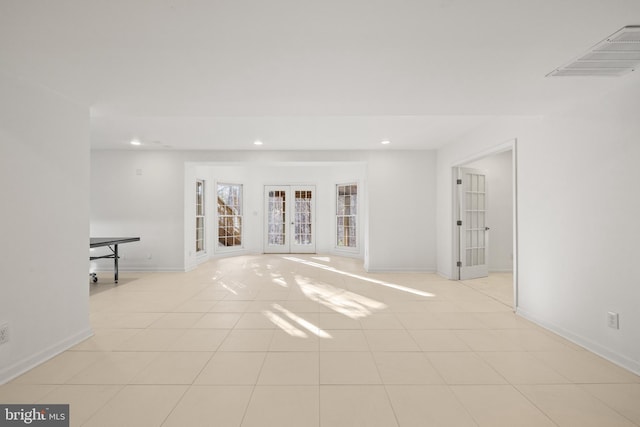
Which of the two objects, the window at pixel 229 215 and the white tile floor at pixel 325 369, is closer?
the white tile floor at pixel 325 369

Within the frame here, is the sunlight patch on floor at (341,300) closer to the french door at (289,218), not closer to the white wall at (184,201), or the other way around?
the white wall at (184,201)

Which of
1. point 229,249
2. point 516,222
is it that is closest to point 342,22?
point 516,222

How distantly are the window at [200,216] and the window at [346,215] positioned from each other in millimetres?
3714

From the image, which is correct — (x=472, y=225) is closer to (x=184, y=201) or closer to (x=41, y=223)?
(x=184, y=201)

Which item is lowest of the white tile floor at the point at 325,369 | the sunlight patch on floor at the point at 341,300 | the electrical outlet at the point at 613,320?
the white tile floor at the point at 325,369

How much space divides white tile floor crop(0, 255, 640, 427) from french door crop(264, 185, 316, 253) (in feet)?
15.9

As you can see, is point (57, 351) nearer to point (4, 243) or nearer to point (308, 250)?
point (4, 243)

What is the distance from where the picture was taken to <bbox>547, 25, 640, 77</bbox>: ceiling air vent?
180cm

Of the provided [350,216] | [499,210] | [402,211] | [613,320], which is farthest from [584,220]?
[350,216]

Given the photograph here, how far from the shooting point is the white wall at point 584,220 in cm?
237

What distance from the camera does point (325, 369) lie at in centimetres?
233

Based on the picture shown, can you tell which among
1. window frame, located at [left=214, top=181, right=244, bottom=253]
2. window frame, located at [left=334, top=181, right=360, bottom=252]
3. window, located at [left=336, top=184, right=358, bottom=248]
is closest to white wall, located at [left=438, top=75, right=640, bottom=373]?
window frame, located at [left=334, top=181, right=360, bottom=252]

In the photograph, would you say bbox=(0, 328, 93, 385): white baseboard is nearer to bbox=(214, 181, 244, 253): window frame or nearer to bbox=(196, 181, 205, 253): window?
bbox=(196, 181, 205, 253): window

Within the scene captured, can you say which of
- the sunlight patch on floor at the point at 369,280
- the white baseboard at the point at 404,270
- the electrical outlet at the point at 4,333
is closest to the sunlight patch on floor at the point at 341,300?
the sunlight patch on floor at the point at 369,280
